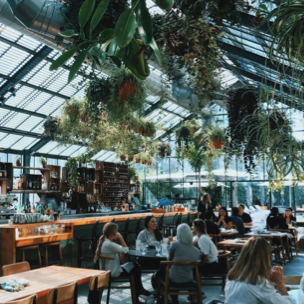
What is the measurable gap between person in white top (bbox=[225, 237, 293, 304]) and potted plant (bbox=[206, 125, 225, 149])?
6.40m

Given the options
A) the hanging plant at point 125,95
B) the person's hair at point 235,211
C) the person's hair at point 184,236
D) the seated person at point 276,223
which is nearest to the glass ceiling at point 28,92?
the person's hair at point 235,211

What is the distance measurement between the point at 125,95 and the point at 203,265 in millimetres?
2983

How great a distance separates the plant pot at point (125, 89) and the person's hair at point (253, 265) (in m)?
2.25

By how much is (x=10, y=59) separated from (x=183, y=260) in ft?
28.3

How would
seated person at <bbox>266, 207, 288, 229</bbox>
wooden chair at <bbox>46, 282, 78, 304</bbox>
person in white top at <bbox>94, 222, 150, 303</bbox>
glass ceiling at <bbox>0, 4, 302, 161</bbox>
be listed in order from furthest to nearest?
glass ceiling at <bbox>0, 4, 302, 161</bbox> → seated person at <bbox>266, 207, 288, 229</bbox> → person in white top at <bbox>94, 222, 150, 303</bbox> → wooden chair at <bbox>46, 282, 78, 304</bbox>

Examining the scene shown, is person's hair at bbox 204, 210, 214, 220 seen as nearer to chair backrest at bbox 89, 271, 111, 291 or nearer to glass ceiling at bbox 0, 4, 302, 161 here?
glass ceiling at bbox 0, 4, 302, 161

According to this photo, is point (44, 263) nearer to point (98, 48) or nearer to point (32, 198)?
point (98, 48)

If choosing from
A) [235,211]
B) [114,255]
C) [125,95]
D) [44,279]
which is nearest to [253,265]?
[44,279]

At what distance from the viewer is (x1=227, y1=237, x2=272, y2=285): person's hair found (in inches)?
121

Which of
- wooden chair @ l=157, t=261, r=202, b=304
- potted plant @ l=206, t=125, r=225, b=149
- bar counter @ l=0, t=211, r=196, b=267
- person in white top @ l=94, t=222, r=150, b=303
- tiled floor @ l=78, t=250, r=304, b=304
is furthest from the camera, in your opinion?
potted plant @ l=206, t=125, r=225, b=149

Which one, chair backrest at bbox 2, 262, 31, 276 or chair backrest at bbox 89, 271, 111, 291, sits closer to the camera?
chair backrest at bbox 89, 271, 111, 291

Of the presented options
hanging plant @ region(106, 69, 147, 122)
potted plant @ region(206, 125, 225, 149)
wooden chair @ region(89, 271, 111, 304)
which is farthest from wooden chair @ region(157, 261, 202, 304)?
potted plant @ region(206, 125, 225, 149)

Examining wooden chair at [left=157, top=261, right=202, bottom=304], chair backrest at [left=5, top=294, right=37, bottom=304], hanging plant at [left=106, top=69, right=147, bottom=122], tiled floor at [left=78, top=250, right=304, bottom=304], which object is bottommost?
tiled floor at [left=78, top=250, right=304, bottom=304]

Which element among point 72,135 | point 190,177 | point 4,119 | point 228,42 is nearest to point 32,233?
point 72,135
